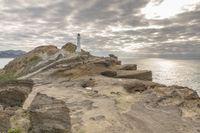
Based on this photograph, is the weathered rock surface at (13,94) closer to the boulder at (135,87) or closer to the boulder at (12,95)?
the boulder at (12,95)

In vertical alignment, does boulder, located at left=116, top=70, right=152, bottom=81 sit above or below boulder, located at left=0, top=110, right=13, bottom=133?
above

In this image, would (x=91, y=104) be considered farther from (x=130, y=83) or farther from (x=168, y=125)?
(x=130, y=83)

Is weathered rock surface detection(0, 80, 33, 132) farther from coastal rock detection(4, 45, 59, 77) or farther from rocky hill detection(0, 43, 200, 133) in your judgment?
coastal rock detection(4, 45, 59, 77)

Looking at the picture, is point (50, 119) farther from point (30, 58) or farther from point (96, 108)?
point (30, 58)

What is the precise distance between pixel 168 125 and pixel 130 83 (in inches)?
450

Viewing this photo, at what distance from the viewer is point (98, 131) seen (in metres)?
13.7

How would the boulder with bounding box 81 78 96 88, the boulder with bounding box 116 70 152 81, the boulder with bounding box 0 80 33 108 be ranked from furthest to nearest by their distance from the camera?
the boulder with bounding box 116 70 152 81
the boulder with bounding box 81 78 96 88
the boulder with bounding box 0 80 33 108

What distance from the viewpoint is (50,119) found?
14.0m

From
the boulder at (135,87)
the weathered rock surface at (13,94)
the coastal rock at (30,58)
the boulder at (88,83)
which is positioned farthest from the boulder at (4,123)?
the coastal rock at (30,58)

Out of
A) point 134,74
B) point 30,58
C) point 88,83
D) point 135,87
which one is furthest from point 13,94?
point 30,58

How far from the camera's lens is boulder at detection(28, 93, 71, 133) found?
1352 cm

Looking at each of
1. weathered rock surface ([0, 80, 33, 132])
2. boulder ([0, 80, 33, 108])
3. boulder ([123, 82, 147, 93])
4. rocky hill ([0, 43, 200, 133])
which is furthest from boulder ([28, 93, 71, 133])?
boulder ([123, 82, 147, 93])

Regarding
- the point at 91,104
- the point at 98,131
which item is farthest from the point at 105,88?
the point at 98,131

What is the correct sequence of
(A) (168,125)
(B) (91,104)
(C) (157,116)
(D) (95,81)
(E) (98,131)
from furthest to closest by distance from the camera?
(D) (95,81) < (B) (91,104) < (C) (157,116) < (A) (168,125) < (E) (98,131)
